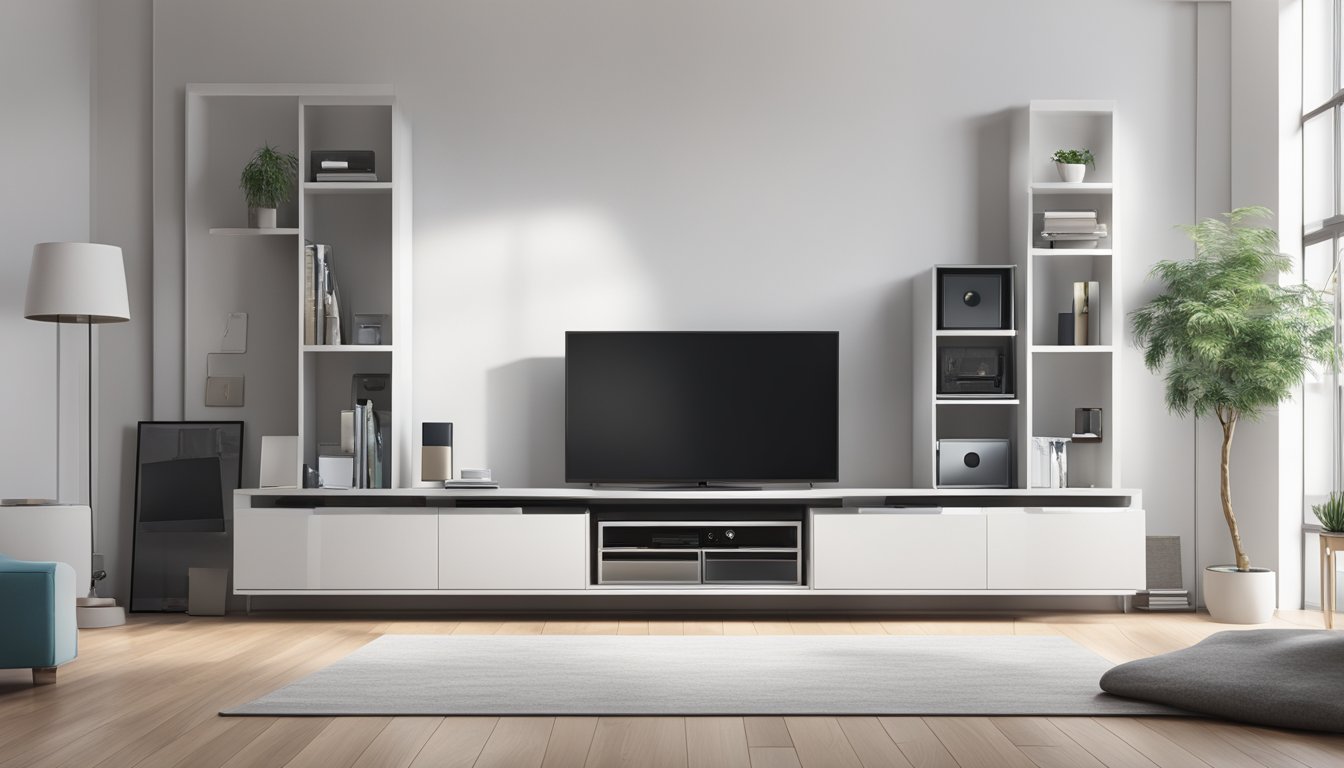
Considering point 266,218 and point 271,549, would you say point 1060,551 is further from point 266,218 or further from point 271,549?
point 266,218

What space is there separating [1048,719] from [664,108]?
353cm

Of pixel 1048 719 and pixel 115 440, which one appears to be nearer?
pixel 1048 719

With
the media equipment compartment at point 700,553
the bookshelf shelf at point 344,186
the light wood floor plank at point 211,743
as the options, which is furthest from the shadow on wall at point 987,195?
the light wood floor plank at point 211,743

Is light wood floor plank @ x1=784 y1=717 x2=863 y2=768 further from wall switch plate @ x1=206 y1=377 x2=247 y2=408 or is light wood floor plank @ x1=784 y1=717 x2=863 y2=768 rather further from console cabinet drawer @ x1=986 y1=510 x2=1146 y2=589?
wall switch plate @ x1=206 y1=377 x2=247 y2=408

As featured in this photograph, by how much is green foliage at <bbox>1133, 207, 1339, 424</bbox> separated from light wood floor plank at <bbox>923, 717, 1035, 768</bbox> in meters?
2.63

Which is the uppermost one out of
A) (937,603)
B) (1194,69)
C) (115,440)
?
(1194,69)

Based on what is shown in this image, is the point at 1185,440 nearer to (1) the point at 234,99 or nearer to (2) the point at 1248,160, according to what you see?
(2) the point at 1248,160

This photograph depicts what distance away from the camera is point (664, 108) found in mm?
5461

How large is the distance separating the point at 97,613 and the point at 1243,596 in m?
5.09

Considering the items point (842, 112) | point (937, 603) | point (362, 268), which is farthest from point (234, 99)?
point (937, 603)

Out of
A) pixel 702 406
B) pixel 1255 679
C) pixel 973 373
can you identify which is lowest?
pixel 1255 679

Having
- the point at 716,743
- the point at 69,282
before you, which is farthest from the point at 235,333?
the point at 716,743

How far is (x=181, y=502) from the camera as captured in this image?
528cm

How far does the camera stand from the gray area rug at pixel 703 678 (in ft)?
10.3
